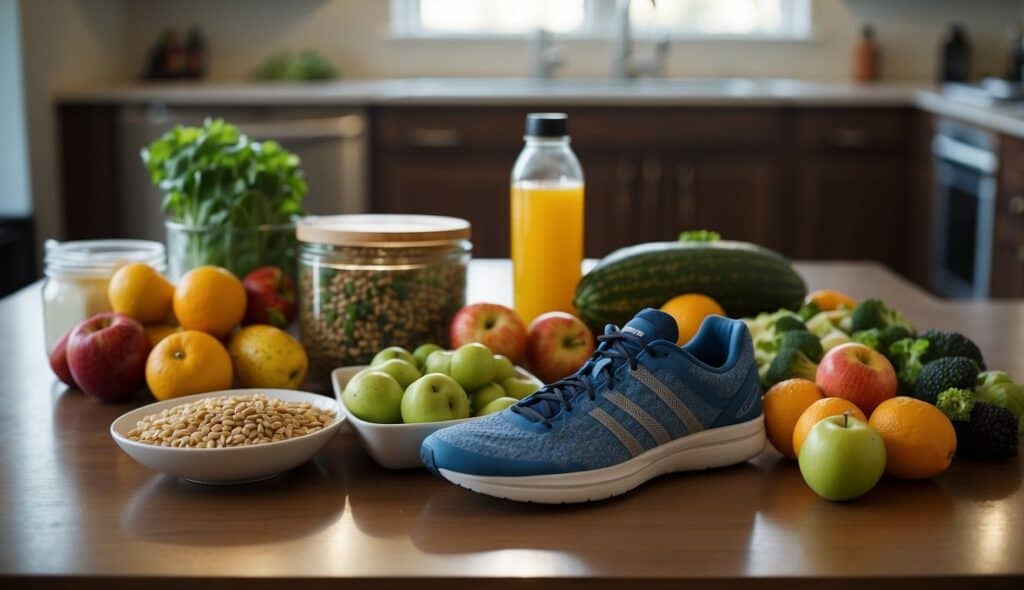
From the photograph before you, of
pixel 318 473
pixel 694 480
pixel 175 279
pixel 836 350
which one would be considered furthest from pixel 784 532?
pixel 175 279

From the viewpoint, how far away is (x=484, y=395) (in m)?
1.25

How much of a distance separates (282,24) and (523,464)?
4.03 m

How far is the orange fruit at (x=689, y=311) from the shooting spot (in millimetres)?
1545

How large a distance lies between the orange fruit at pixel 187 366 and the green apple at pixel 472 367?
0.95 ft

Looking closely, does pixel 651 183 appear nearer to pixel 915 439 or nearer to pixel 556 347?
pixel 556 347

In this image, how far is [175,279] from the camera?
5.73ft

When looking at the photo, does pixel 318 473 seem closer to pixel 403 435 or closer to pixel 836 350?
pixel 403 435

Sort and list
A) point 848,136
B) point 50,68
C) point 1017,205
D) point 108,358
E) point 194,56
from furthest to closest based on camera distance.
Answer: point 194,56
point 848,136
point 50,68
point 1017,205
point 108,358

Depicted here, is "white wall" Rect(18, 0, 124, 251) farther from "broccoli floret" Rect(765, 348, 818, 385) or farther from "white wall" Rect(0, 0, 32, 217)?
"broccoli floret" Rect(765, 348, 818, 385)

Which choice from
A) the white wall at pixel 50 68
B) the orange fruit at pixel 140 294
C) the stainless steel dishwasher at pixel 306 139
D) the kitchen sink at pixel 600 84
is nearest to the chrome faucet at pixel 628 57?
the kitchen sink at pixel 600 84

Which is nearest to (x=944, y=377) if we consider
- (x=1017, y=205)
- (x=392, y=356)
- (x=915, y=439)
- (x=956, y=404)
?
(x=956, y=404)

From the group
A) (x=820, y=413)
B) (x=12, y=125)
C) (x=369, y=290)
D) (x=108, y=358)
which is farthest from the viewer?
(x=12, y=125)

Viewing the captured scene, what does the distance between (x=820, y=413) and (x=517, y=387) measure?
305mm

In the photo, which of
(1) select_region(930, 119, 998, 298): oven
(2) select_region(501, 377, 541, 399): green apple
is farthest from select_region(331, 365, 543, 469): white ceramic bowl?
(1) select_region(930, 119, 998, 298): oven
